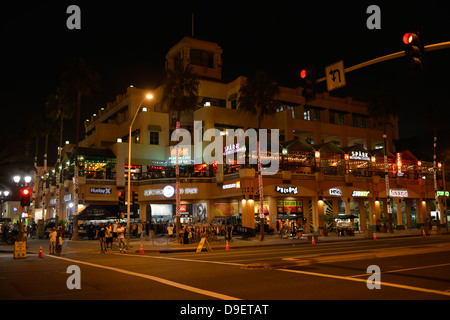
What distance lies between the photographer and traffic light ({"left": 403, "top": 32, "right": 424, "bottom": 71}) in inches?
411

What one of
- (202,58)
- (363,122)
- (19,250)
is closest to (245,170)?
(19,250)

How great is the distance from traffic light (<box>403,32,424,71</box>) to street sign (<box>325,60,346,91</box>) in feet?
7.51

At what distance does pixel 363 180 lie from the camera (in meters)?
54.2

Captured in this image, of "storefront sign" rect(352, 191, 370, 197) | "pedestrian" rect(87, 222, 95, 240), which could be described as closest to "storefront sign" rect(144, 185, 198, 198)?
"pedestrian" rect(87, 222, 95, 240)

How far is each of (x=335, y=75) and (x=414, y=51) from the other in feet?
9.39

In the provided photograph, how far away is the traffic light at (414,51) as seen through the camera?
10.4 metres

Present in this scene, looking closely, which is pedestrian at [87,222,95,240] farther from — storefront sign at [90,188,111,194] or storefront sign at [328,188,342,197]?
storefront sign at [328,188,342,197]

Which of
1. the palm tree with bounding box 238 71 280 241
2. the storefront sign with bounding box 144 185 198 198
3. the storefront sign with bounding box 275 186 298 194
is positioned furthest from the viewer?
the storefront sign with bounding box 144 185 198 198

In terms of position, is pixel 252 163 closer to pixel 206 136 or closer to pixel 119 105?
pixel 206 136

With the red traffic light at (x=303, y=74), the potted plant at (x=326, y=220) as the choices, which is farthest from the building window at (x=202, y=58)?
the red traffic light at (x=303, y=74)

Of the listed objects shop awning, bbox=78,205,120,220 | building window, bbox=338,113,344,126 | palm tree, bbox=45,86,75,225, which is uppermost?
building window, bbox=338,113,344,126

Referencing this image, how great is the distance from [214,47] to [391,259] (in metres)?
59.6

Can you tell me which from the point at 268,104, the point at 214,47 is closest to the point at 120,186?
the point at 268,104

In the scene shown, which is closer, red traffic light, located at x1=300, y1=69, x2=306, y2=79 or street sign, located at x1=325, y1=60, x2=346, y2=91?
street sign, located at x1=325, y1=60, x2=346, y2=91
